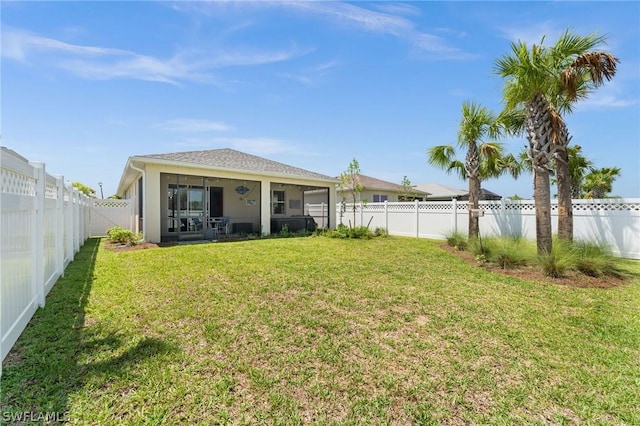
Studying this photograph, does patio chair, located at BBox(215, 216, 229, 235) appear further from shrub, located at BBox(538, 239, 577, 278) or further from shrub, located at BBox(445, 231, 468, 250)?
shrub, located at BBox(538, 239, 577, 278)

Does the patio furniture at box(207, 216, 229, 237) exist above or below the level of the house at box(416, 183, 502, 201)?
below

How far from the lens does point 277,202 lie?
17984 mm

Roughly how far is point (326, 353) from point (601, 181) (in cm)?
2117

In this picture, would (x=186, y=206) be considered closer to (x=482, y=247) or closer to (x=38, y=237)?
(x=38, y=237)

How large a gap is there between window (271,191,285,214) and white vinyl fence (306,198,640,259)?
2.80 m

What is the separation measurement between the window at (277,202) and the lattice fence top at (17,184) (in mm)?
13744

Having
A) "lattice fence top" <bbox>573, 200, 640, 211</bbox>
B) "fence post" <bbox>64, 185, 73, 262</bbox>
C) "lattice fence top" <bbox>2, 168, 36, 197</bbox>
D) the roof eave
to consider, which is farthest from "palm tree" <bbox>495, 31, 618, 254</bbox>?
"fence post" <bbox>64, 185, 73, 262</bbox>

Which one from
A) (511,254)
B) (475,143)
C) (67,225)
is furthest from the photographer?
(475,143)

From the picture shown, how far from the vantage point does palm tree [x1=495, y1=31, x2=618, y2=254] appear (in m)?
7.00

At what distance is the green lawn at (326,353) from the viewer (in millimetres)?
2344

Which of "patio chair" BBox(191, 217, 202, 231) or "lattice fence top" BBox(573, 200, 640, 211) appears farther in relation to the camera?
"patio chair" BBox(191, 217, 202, 231)

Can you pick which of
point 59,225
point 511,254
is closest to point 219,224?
point 59,225

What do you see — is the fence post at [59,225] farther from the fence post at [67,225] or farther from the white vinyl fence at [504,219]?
the white vinyl fence at [504,219]

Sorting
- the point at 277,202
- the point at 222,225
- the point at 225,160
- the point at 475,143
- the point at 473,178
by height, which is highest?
the point at 475,143
